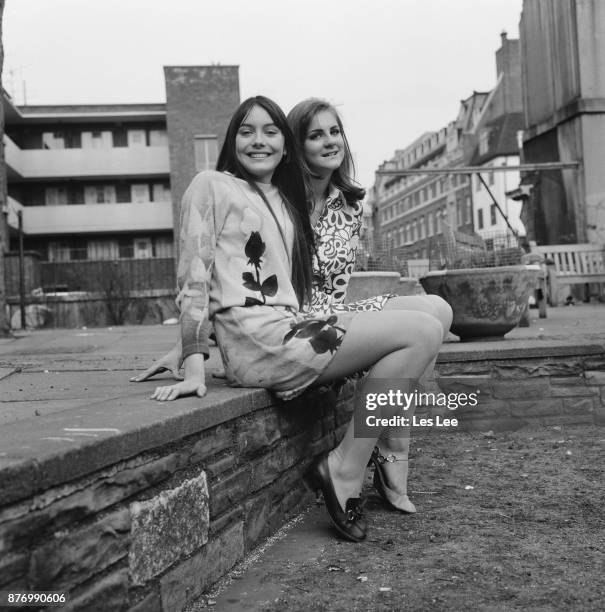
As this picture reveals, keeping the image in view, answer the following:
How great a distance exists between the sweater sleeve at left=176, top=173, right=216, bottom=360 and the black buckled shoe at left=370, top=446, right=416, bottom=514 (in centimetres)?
81

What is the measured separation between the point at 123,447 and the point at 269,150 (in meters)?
1.40

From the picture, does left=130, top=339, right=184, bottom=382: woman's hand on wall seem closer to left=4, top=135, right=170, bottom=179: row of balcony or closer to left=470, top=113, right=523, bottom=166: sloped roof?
left=4, top=135, right=170, bottom=179: row of balcony

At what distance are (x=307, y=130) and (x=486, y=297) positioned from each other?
2.34 meters

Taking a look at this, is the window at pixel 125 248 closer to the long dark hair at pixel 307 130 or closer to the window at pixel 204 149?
the window at pixel 204 149

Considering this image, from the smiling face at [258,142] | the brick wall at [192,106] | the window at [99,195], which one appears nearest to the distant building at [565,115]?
the smiling face at [258,142]

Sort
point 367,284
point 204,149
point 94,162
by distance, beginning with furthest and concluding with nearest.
Answer: point 94,162 < point 204,149 < point 367,284

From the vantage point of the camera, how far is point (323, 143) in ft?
9.57

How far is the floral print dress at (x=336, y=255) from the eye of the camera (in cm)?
288

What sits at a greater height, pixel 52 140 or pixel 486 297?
pixel 52 140

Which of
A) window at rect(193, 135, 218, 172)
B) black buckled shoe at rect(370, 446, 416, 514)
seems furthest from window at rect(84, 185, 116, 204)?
black buckled shoe at rect(370, 446, 416, 514)

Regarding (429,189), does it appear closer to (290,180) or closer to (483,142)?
(483,142)

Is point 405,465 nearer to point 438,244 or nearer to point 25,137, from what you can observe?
point 438,244

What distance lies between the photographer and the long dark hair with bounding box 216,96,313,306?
2688mm

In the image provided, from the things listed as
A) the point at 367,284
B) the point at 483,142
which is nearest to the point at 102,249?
the point at 367,284
